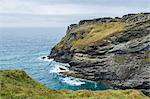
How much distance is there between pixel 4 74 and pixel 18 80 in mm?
1629

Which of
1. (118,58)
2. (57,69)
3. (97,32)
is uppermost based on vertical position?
(97,32)

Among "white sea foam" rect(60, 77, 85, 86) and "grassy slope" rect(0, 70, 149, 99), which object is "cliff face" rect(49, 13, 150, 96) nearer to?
"white sea foam" rect(60, 77, 85, 86)

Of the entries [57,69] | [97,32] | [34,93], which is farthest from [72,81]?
[34,93]

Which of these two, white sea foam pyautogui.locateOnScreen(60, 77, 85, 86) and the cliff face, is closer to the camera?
the cliff face

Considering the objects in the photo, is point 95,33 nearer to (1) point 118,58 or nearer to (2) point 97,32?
(2) point 97,32

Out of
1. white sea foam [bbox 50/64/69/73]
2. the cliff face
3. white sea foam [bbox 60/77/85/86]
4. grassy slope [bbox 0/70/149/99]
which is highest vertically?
grassy slope [bbox 0/70/149/99]

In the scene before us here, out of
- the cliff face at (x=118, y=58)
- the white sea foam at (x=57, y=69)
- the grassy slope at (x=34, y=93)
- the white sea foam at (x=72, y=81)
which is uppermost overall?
the grassy slope at (x=34, y=93)

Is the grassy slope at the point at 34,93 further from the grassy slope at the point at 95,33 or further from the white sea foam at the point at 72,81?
the grassy slope at the point at 95,33

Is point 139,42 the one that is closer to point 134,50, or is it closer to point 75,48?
point 134,50

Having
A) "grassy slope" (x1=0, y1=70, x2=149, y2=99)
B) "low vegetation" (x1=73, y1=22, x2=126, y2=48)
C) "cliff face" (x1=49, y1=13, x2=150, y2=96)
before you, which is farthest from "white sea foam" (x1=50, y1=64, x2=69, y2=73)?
"grassy slope" (x1=0, y1=70, x2=149, y2=99)

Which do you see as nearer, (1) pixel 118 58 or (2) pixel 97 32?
(1) pixel 118 58

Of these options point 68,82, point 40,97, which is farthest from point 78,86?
point 40,97

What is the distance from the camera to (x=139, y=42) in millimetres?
112812

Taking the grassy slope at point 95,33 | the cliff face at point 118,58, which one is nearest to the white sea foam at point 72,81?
the cliff face at point 118,58
